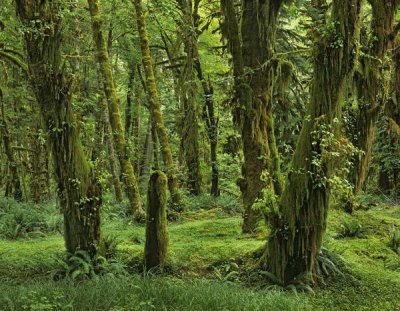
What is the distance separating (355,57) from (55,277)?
19.3 feet

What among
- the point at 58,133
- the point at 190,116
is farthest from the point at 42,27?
the point at 190,116

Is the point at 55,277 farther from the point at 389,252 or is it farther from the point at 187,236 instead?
the point at 389,252

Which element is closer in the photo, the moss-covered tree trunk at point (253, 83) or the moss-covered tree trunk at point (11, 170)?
the moss-covered tree trunk at point (253, 83)

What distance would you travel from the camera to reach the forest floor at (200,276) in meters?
5.66

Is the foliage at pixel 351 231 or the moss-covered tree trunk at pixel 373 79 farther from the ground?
the moss-covered tree trunk at pixel 373 79

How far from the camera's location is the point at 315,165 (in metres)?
6.86

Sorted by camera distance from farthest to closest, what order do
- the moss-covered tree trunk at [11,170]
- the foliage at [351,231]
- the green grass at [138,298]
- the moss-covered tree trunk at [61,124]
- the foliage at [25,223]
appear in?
the moss-covered tree trunk at [11,170]
the foliage at [25,223]
the foliage at [351,231]
the moss-covered tree trunk at [61,124]
the green grass at [138,298]

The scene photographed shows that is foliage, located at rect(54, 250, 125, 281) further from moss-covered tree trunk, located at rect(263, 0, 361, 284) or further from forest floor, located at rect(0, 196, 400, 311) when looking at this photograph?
moss-covered tree trunk, located at rect(263, 0, 361, 284)

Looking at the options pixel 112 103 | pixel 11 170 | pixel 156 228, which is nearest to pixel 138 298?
pixel 156 228

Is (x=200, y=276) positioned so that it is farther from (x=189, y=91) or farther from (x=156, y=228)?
(x=189, y=91)

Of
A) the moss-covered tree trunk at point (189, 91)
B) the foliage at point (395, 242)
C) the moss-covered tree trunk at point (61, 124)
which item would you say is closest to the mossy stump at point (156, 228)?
the moss-covered tree trunk at point (61, 124)

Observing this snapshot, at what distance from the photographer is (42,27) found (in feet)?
22.7

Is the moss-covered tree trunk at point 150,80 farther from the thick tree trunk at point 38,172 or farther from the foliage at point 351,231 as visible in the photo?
the thick tree trunk at point 38,172

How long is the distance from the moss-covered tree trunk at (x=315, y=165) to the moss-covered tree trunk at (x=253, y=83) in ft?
8.49
